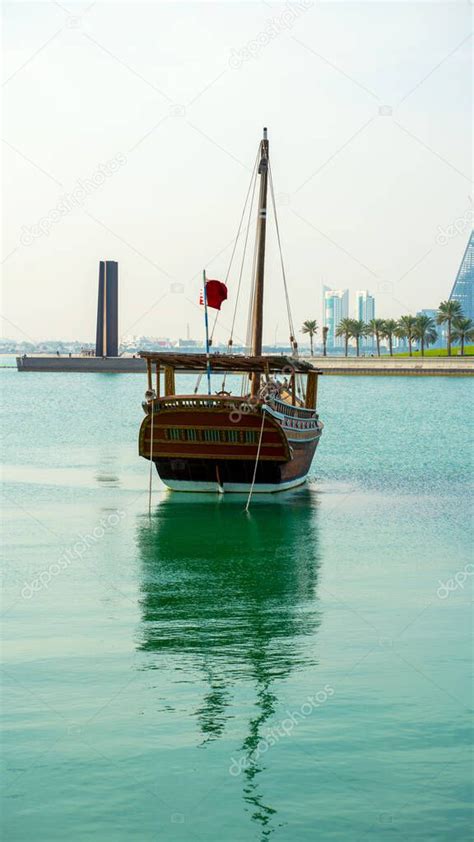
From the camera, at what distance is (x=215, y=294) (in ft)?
113

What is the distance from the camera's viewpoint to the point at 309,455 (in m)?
38.2

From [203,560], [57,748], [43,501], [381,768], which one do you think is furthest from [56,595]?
[43,501]

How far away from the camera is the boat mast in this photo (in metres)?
38.2

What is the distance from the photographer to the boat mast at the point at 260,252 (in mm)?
38188

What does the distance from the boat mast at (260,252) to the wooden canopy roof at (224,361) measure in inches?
145

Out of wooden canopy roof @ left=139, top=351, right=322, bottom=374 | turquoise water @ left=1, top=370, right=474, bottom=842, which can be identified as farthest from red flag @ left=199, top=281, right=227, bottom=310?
turquoise water @ left=1, top=370, right=474, bottom=842

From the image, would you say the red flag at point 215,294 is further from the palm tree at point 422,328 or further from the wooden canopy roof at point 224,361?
the palm tree at point 422,328

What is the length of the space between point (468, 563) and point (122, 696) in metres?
11.8

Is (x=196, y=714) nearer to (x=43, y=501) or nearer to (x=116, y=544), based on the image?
(x=116, y=544)

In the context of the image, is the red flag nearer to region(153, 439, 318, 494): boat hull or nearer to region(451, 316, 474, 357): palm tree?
region(153, 439, 318, 494): boat hull

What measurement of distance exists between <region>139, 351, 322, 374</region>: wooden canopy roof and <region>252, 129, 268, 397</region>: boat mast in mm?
3687

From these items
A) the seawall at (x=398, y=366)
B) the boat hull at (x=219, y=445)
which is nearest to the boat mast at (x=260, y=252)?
the boat hull at (x=219, y=445)

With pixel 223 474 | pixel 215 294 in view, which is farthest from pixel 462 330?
pixel 223 474

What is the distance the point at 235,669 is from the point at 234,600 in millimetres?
4768
